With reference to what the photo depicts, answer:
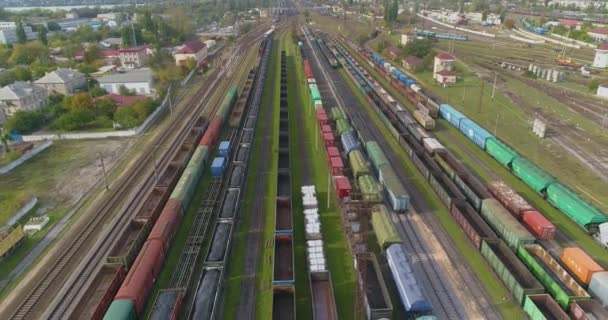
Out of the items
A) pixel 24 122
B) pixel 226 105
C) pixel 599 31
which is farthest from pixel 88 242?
pixel 599 31

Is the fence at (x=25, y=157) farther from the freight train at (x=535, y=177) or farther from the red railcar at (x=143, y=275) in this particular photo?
the freight train at (x=535, y=177)

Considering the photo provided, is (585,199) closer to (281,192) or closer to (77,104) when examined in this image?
(281,192)

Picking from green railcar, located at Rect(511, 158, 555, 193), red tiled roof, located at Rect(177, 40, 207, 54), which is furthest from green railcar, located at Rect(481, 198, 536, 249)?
red tiled roof, located at Rect(177, 40, 207, 54)

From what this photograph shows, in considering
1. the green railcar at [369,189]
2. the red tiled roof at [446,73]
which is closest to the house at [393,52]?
the red tiled roof at [446,73]

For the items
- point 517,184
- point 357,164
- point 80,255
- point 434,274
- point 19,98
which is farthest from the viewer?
point 19,98

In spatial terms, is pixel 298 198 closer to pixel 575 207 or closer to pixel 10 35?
pixel 575 207

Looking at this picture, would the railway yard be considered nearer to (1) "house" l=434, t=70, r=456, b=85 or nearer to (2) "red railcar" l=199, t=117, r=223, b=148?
(2) "red railcar" l=199, t=117, r=223, b=148

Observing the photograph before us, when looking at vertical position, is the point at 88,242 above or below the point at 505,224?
below
